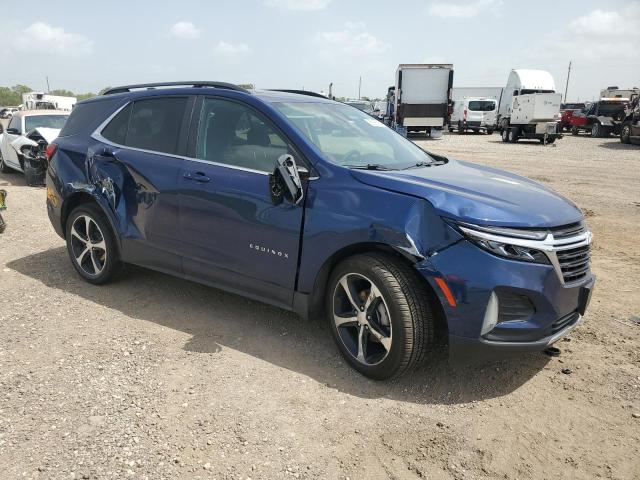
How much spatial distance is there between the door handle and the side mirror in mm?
659

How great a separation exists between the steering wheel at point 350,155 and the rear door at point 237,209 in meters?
0.33

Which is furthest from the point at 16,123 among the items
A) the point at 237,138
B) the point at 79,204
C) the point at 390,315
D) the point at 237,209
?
the point at 390,315

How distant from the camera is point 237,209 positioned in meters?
3.66

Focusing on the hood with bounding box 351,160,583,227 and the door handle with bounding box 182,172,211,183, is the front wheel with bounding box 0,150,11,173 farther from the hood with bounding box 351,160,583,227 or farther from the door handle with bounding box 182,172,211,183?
the hood with bounding box 351,160,583,227

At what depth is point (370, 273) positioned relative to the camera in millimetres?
3113

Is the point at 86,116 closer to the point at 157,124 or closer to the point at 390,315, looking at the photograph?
the point at 157,124

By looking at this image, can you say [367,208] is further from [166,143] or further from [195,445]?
[166,143]

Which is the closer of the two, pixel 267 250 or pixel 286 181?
pixel 286 181

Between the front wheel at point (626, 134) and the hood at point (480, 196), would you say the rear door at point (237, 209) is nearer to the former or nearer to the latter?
the hood at point (480, 196)

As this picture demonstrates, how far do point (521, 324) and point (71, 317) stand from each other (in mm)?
3433

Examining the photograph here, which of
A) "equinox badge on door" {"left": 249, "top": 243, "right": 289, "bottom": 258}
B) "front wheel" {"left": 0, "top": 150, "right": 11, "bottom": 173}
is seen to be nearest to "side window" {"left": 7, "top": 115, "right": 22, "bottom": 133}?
"front wheel" {"left": 0, "top": 150, "right": 11, "bottom": 173}

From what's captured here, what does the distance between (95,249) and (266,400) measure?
8.65ft

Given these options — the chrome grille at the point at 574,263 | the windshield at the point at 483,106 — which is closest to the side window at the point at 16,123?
the chrome grille at the point at 574,263

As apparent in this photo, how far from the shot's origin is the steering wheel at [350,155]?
3548 millimetres
